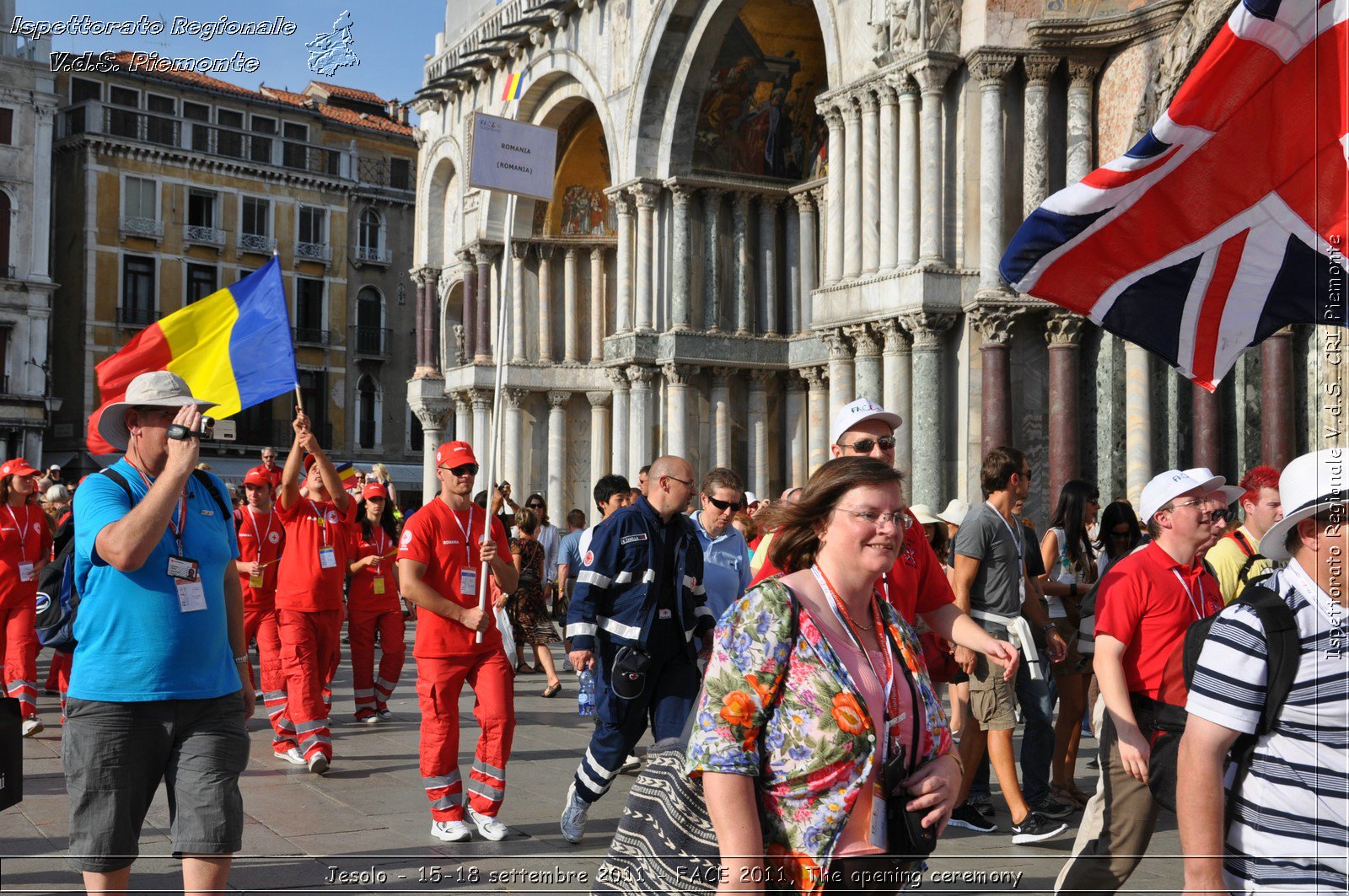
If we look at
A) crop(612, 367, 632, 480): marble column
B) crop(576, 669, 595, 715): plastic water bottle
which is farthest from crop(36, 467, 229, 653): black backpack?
crop(612, 367, 632, 480): marble column

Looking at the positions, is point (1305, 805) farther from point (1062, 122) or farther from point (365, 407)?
point (365, 407)

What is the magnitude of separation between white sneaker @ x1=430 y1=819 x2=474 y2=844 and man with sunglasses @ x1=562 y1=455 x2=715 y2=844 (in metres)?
0.50

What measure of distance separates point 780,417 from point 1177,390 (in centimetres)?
954

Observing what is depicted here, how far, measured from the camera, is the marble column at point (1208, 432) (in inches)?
510

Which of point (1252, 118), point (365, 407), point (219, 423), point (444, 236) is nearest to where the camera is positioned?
point (1252, 118)

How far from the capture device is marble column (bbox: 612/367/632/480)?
22.3 m

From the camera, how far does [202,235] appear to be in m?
47.2

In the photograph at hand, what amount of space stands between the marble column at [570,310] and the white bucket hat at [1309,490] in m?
23.1

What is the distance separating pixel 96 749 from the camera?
427 cm

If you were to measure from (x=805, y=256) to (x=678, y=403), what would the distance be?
3137 millimetres

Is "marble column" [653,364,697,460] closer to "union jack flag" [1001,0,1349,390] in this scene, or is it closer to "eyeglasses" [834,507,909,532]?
"union jack flag" [1001,0,1349,390]

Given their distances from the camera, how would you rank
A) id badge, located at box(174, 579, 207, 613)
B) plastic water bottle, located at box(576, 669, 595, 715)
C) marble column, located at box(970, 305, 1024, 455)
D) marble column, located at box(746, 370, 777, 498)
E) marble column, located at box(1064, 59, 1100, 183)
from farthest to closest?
1. marble column, located at box(746, 370, 777, 498)
2. marble column, located at box(970, 305, 1024, 455)
3. marble column, located at box(1064, 59, 1100, 183)
4. plastic water bottle, located at box(576, 669, 595, 715)
5. id badge, located at box(174, 579, 207, 613)

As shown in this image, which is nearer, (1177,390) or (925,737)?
(925,737)

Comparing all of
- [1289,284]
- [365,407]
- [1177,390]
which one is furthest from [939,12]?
[365,407]
